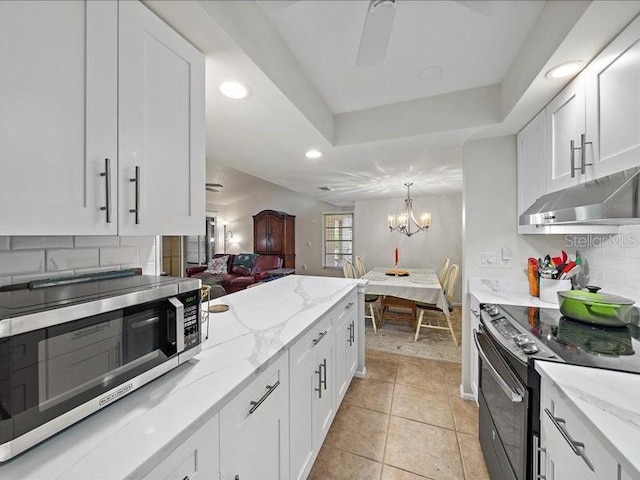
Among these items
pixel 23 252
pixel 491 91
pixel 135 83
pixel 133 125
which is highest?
pixel 491 91

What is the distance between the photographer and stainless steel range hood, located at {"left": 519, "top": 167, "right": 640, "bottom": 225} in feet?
2.97

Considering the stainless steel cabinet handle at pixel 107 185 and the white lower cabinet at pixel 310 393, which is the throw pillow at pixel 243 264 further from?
the stainless steel cabinet handle at pixel 107 185

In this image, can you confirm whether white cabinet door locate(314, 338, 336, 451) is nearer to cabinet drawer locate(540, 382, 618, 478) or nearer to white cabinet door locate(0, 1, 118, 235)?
cabinet drawer locate(540, 382, 618, 478)

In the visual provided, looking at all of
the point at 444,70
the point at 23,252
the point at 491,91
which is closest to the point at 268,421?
the point at 23,252

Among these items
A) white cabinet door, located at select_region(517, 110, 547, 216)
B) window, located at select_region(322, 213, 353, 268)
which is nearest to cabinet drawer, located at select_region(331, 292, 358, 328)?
white cabinet door, located at select_region(517, 110, 547, 216)

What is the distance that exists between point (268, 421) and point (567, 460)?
1.02 meters

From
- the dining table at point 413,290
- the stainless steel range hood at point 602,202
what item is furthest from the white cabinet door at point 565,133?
the dining table at point 413,290

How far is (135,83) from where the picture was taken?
863 millimetres

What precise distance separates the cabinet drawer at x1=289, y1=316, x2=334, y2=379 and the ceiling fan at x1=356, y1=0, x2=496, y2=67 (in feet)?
4.23

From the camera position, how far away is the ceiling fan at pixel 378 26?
0.88 m

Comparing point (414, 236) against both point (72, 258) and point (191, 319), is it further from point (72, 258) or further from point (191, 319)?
point (72, 258)

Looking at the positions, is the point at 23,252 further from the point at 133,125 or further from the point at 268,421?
the point at 268,421

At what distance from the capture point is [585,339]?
1189mm

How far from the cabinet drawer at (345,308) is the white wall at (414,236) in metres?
3.40
